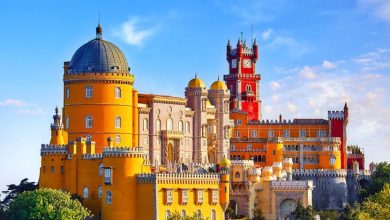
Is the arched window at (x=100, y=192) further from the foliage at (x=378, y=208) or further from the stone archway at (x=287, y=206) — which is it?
the foliage at (x=378, y=208)

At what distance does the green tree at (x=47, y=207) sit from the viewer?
117m

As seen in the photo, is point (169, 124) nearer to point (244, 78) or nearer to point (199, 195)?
point (199, 195)

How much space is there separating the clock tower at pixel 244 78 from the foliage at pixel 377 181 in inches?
1013

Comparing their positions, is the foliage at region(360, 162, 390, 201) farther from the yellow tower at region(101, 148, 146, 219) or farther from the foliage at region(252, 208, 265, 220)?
the yellow tower at region(101, 148, 146, 219)

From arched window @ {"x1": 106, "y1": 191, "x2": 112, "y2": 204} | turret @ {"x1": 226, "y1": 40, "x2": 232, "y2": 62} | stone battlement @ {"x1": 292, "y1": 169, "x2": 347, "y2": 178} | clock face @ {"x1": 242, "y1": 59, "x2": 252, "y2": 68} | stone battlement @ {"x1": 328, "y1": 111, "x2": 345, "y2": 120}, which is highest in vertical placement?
turret @ {"x1": 226, "y1": 40, "x2": 232, "y2": 62}

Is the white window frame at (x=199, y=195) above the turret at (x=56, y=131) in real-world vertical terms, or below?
below

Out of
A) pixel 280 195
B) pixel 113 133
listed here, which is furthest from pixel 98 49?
pixel 280 195

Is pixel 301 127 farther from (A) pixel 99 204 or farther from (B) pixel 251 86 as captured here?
(A) pixel 99 204

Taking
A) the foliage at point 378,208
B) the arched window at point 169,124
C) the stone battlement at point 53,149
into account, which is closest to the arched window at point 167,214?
the stone battlement at point 53,149

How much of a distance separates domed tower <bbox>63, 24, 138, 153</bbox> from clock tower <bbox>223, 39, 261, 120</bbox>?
39.1 m

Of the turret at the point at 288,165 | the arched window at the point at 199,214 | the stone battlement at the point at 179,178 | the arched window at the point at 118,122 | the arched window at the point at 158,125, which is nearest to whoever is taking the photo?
the stone battlement at the point at 179,178

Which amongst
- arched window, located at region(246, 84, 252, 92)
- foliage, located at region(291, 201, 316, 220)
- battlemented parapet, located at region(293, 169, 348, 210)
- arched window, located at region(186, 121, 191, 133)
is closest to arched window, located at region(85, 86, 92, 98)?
arched window, located at region(186, 121, 191, 133)

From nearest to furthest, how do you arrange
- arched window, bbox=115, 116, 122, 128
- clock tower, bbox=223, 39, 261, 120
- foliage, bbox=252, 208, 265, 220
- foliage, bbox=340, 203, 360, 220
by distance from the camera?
1. arched window, bbox=115, 116, 122, 128
2. foliage, bbox=252, 208, 265, 220
3. foliage, bbox=340, 203, 360, 220
4. clock tower, bbox=223, 39, 261, 120

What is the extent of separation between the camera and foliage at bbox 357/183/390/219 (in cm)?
12538
